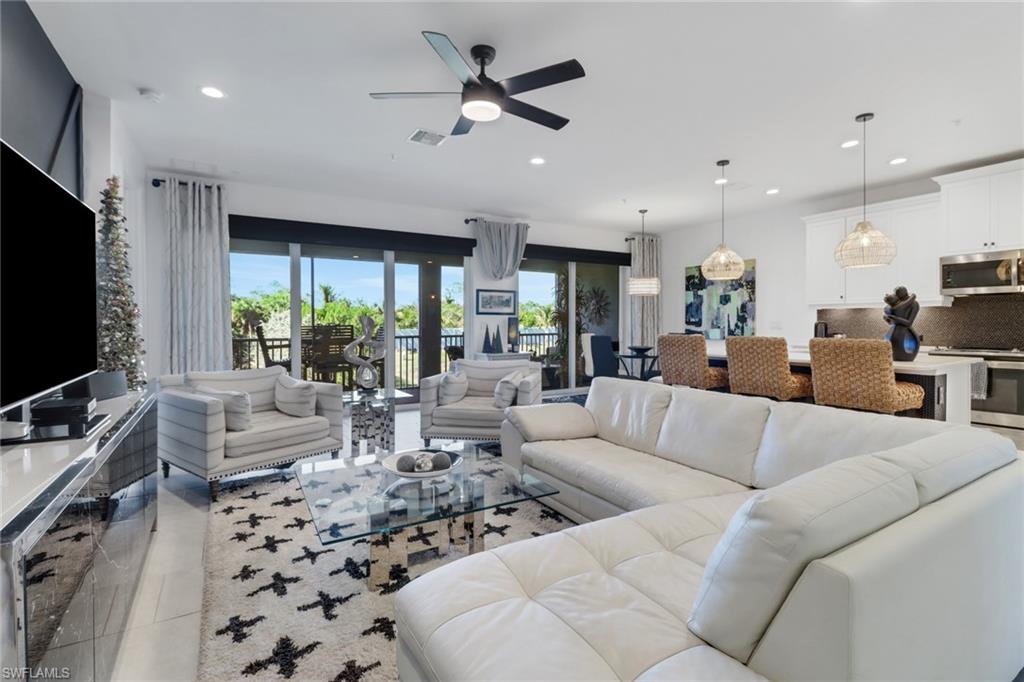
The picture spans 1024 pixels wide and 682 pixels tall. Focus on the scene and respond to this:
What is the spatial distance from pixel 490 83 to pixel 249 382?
295 cm

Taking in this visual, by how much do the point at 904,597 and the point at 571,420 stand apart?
218 cm

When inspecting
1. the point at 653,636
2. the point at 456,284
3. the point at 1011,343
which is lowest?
the point at 653,636

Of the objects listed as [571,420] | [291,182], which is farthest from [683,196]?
[291,182]

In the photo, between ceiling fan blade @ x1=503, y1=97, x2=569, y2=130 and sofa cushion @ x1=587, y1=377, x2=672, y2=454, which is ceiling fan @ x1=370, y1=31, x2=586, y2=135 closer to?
ceiling fan blade @ x1=503, y1=97, x2=569, y2=130

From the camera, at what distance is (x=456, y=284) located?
6.67 meters

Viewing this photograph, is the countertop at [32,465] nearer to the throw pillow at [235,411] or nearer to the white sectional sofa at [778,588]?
the white sectional sofa at [778,588]

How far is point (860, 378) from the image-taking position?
3.12 metres

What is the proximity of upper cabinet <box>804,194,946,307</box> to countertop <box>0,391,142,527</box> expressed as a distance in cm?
663

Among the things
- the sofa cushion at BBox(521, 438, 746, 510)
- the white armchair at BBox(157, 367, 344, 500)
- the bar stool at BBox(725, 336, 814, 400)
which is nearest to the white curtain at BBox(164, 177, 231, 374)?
the white armchair at BBox(157, 367, 344, 500)

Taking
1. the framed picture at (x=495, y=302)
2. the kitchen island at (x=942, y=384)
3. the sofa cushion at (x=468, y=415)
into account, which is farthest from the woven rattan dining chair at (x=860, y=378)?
the framed picture at (x=495, y=302)

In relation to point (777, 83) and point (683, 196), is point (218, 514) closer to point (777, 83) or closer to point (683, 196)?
point (777, 83)

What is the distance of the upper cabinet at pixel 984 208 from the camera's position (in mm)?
4254

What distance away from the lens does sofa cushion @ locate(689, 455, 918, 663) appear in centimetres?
93

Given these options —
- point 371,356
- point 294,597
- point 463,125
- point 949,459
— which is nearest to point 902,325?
point 949,459
